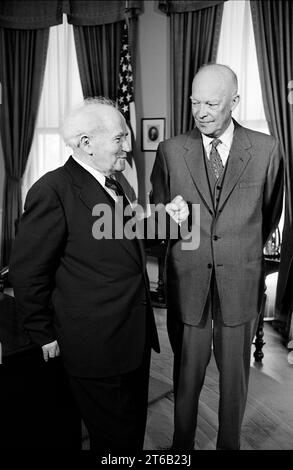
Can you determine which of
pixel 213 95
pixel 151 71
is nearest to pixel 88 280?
pixel 213 95

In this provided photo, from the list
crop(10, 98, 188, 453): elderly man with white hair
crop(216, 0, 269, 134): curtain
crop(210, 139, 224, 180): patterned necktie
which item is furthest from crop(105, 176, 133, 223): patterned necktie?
crop(216, 0, 269, 134): curtain

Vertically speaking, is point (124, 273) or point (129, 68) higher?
point (129, 68)

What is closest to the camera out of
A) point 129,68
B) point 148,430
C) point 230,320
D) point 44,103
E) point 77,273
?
point 77,273

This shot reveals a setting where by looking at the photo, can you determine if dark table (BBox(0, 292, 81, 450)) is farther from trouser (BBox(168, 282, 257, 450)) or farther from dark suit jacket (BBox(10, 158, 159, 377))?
trouser (BBox(168, 282, 257, 450))

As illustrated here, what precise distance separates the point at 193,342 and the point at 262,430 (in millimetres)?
968

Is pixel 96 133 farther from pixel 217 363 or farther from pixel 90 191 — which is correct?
pixel 217 363

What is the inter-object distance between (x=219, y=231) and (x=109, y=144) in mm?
646

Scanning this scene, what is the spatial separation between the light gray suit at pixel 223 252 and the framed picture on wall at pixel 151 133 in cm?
297

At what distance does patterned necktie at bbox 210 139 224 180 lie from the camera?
213 centimetres

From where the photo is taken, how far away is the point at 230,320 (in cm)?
214

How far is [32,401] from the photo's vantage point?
190 centimetres
